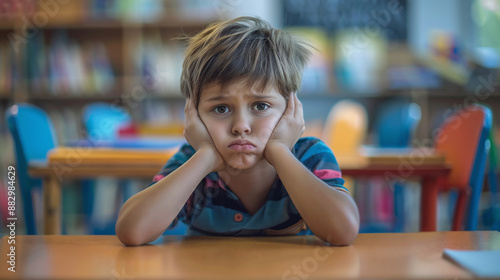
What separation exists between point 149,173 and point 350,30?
9.69ft

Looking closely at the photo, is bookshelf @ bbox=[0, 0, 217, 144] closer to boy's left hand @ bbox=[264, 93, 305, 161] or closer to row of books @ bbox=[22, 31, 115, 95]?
row of books @ bbox=[22, 31, 115, 95]

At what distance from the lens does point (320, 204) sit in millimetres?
852

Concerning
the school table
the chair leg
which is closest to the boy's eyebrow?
the school table

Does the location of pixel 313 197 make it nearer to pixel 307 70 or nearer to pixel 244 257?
pixel 244 257

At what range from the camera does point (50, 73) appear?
3.86m

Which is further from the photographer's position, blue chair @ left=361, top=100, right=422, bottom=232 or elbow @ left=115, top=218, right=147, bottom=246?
blue chair @ left=361, top=100, right=422, bottom=232

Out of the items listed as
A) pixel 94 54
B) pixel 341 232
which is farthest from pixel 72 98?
pixel 341 232

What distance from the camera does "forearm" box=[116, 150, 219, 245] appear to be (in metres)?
0.80

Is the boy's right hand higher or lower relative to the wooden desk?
higher

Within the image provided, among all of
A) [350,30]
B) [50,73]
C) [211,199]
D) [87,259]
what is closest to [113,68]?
[50,73]

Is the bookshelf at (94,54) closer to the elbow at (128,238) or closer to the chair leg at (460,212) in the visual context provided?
the chair leg at (460,212)

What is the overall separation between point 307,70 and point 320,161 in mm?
2859

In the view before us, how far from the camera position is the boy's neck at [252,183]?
1.08 m

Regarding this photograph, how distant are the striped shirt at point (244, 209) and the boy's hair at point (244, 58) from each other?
0.15 metres
